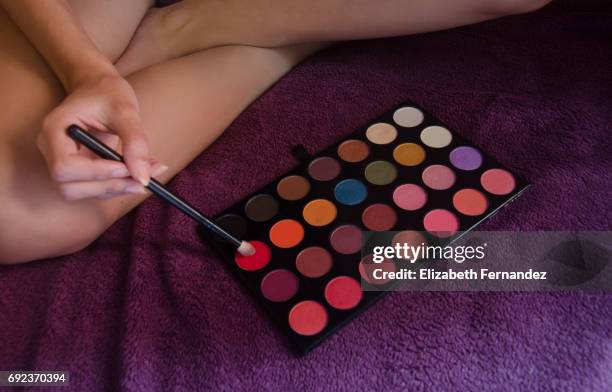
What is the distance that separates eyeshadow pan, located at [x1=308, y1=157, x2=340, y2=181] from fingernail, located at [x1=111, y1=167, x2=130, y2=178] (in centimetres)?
24

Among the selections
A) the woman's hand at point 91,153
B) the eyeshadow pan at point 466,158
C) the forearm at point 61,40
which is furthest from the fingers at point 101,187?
the eyeshadow pan at point 466,158

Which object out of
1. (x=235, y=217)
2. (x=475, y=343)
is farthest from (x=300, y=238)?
(x=475, y=343)

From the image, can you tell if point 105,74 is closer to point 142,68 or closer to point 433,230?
point 142,68

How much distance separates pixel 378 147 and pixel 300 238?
0.15 meters

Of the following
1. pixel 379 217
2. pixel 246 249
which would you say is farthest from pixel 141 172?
pixel 379 217

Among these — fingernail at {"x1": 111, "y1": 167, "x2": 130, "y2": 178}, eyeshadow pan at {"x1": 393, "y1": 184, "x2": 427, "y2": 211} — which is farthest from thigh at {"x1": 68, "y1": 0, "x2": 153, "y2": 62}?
eyeshadow pan at {"x1": 393, "y1": 184, "x2": 427, "y2": 211}

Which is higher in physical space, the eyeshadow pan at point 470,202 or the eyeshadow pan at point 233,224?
the eyeshadow pan at point 233,224

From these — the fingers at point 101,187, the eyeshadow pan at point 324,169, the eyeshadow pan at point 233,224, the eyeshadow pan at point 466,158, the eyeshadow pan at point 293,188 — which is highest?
the fingers at point 101,187

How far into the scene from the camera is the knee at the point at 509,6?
1.90 ft

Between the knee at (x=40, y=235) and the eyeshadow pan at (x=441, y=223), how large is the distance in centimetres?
34

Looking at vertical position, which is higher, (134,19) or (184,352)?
(134,19)

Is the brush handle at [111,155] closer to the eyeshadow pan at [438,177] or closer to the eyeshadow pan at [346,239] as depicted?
the eyeshadow pan at [346,239]

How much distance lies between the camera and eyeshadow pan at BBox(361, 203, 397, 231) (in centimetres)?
54

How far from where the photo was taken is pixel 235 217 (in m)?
0.56
